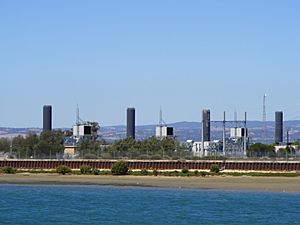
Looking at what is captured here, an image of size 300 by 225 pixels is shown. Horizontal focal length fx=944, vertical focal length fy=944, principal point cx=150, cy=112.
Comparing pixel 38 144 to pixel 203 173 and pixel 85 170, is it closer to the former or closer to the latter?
pixel 85 170

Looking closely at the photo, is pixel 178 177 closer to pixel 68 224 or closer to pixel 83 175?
pixel 83 175

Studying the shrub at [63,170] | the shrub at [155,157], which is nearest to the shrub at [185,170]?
the shrub at [155,157]

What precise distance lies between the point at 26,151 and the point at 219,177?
196 feet

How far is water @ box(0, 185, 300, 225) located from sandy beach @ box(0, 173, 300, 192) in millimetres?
6152

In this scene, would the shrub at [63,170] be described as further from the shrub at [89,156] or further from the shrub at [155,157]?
the shrub at [155,157]

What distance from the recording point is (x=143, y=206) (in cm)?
7288

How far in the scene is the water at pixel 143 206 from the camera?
2454 inches

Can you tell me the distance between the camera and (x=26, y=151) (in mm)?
162000

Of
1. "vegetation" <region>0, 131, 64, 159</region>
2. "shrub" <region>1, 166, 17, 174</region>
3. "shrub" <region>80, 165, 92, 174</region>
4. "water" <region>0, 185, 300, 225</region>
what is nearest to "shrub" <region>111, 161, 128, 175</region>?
"shrub" <region>80, 165, 92, 174</region>

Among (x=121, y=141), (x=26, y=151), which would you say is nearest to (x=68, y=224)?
(x=26, y=151)

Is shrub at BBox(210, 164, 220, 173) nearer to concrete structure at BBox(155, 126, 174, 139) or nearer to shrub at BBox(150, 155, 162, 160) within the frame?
shrub at BBox(150, 155, 162, 160)

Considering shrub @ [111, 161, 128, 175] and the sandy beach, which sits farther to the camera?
shrub @ [111, 161, 128, 175]

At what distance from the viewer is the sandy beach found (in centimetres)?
Result: 9548

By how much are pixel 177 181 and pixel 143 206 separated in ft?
106
